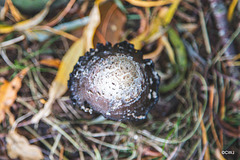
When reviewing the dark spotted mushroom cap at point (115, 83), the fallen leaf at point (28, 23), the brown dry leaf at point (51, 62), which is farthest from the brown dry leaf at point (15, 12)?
the dark spotted mushroom cap at point (115, 83)

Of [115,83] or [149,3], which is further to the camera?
[149,3]

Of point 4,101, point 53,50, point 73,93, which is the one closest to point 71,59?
point 53,50

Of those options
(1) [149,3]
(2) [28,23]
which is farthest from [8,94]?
(1) [149,3]

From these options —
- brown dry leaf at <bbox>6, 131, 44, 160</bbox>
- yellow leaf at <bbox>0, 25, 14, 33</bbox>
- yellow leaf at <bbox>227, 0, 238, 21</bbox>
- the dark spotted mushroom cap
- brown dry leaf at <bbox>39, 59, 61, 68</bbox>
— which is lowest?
brown dry leaf at <bbox>6, 131, 44, 160</bbox>

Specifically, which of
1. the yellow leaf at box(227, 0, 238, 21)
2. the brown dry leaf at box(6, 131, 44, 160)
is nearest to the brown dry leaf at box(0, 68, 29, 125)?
the brown dry leaf at box(6, 131, 44, 160)

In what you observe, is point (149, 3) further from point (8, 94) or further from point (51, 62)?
point (8, 94)

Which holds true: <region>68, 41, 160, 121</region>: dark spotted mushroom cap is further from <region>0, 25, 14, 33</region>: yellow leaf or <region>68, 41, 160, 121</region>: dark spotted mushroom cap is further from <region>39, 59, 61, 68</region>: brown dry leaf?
Answer: <region>0, 25, 14, 33</region>: yellow leaf

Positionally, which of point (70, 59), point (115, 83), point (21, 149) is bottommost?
point (21, 149)

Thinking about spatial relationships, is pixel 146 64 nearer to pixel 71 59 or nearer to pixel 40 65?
pixel 71 59
